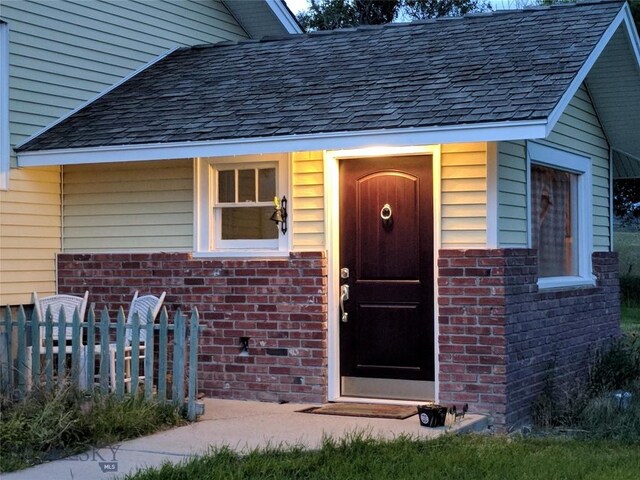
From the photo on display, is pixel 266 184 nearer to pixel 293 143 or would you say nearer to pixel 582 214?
pixel 293 143

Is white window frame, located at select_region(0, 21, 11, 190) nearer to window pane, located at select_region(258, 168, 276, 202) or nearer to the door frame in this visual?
window pane, located at select_region(258, 168, 276, 202)

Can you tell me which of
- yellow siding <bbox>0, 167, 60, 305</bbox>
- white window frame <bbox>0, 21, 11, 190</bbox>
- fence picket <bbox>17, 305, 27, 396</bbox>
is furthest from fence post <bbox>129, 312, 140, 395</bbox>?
white window frame <bbox>0, 21, 11, 190</bbox>

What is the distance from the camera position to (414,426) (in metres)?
7.91

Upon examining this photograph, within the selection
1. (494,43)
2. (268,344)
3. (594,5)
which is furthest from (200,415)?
(594,5)

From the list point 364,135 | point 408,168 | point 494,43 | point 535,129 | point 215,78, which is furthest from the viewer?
point 215,78

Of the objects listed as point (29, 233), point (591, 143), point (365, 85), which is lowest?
point (29, 233)

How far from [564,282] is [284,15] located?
595 centimetres

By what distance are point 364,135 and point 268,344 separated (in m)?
2.43

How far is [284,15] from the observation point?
44.8 feet

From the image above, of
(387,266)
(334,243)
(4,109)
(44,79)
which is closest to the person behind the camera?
(387,266)

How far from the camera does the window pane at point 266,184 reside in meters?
9.54

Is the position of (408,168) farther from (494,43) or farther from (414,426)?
→ (414,426)

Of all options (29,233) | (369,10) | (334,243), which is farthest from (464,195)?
(369,10)

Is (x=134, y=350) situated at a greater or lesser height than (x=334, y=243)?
lesser
